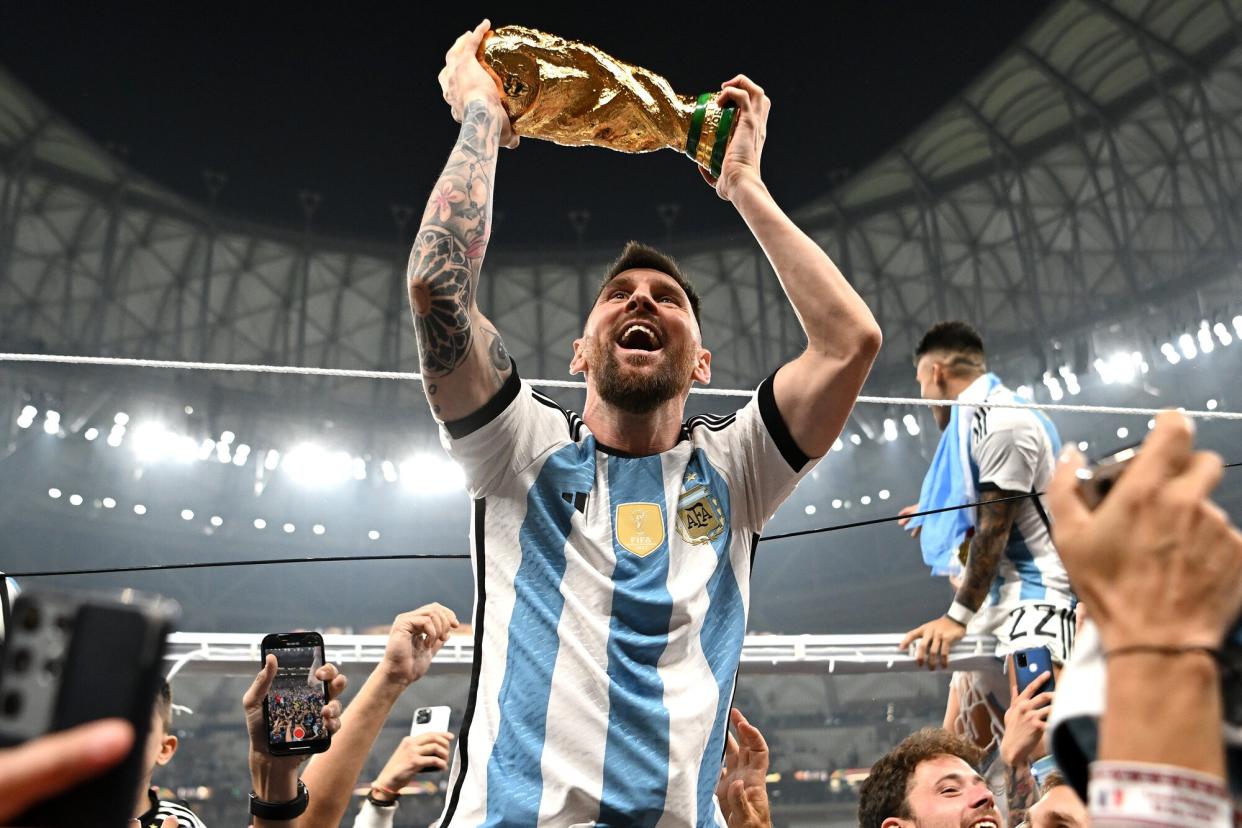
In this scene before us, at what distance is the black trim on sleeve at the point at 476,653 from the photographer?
1155 millimetres

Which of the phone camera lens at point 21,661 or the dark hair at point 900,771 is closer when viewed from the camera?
the phone camera lens at point 21,661

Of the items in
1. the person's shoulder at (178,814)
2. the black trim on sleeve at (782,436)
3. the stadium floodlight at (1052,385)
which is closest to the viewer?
the black trim on sleeve at (782,436)

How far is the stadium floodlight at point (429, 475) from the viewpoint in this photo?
1180 cm

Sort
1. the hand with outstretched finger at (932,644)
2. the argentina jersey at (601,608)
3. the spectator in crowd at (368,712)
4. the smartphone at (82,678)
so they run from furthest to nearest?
the hand with outstretched finger at (932,644), the spectator in crowd at (368,712), the argentina jersey at (601,608), the smartphone at (82,678)

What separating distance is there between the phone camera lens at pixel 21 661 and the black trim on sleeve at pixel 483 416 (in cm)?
91

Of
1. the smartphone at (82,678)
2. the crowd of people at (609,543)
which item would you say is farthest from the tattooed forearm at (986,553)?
the smartphone at (82,678)

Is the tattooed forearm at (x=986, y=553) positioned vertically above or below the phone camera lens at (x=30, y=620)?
above

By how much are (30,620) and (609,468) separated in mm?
1031

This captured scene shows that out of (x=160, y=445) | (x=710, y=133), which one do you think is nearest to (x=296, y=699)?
(x=710, y=133)

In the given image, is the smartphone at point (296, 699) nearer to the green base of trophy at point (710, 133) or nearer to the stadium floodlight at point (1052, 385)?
the green base of trophy at point (710, 133)

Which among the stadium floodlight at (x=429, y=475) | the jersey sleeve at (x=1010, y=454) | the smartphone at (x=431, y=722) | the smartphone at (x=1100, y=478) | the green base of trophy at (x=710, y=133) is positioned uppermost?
the stadium floodlight at (x=429, y=475)

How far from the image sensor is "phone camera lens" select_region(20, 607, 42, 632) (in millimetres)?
373

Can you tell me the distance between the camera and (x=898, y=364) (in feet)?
34.5

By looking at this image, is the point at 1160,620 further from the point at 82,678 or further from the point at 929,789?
the point at 929,789
